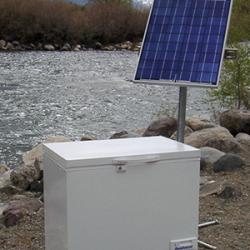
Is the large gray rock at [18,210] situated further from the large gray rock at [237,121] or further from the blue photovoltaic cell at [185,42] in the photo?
the large gray rock at [237,121]

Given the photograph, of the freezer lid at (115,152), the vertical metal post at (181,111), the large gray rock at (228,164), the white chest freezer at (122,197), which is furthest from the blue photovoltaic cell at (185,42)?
the large gray rock at (228,164)

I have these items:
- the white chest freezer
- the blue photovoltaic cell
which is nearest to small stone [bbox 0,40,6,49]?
the blue photovoltaic cell

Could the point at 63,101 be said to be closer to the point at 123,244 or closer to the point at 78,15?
the point at 123,244

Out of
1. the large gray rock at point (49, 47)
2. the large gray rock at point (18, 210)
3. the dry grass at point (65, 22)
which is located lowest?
the large gray rock at point (49, 47)

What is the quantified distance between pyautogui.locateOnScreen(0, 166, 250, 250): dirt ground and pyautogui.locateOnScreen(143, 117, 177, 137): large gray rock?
332 cm

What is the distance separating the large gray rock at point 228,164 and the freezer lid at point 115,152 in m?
2.67

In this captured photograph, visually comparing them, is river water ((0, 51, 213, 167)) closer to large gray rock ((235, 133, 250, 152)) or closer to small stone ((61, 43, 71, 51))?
large gray rock ((235, 133, 250, 152))

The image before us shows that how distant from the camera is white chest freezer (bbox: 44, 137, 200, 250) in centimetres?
277

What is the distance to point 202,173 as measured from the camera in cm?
588

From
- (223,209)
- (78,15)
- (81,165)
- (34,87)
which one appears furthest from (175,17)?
(78,15)

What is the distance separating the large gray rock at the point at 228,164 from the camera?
581 centimetres

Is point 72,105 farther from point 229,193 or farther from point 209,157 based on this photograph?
point 229,193

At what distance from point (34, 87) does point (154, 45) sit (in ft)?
45.8

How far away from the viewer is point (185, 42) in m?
4.14
